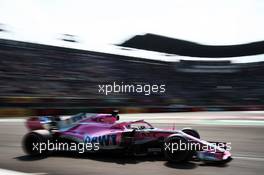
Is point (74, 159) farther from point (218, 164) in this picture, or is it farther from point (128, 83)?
point (128, 83)

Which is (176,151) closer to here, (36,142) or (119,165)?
(119,165)

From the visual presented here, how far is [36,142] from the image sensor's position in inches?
308

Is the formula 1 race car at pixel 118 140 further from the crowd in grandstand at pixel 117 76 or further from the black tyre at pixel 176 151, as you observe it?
the crowd in grandstand at pixel 117 76

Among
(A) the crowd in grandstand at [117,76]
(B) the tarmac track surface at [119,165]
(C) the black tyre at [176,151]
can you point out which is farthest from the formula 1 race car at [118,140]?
(A) the crowd in grandstand at [117,76]

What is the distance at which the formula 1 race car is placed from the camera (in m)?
6.65

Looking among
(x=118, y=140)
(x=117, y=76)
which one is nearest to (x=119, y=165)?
(x=118, y=140)

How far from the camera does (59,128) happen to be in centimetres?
816

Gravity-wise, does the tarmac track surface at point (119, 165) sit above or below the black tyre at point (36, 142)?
below

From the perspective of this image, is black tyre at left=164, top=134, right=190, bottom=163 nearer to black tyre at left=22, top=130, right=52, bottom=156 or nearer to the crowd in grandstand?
black tyre at left=22, top=130, right=52, bottom=156

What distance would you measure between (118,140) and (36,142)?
174 centimetres

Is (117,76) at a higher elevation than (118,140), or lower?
higher

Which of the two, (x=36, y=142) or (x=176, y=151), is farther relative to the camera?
(x=36, y=142)

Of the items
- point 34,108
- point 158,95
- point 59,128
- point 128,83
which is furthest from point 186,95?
point 59,128

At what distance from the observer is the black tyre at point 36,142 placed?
7.79 metres
